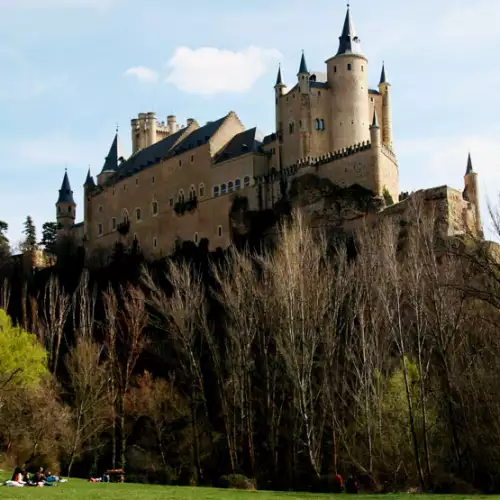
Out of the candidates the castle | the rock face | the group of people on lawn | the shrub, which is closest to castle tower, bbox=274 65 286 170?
the castle

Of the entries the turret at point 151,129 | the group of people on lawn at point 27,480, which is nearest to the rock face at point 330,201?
the group of people on lawn at point 27,480

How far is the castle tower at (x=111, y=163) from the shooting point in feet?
318

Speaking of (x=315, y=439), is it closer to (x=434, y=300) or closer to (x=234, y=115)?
(x=434, y=300)

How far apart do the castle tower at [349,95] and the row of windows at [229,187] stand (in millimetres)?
7893

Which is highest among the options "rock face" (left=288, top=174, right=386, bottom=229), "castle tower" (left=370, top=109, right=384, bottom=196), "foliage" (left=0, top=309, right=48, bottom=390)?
"castle tower" (left=370, top=109, right=384, bottom=196)

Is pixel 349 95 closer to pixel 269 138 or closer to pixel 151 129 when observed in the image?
pixel 269 138

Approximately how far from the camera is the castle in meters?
62.6

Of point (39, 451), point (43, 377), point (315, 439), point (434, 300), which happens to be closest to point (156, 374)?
point (43, 377)

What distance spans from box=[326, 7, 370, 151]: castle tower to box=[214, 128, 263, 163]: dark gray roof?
7489 millimetres

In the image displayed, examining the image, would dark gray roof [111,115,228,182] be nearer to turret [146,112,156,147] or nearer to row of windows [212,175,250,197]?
turret [146,112,156,147]

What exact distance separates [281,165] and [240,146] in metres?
6.72

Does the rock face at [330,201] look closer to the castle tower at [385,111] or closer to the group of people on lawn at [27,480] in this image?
the castle tower at [385,111]

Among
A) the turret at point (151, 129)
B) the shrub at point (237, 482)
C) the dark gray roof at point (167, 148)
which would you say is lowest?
the shrub at point (237, 482)

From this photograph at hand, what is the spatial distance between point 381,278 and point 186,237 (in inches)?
1491
